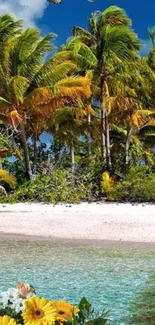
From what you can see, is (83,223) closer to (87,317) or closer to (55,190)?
(55,190)

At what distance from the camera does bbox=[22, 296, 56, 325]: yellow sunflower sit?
1673mm

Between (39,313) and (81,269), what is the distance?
7.89m

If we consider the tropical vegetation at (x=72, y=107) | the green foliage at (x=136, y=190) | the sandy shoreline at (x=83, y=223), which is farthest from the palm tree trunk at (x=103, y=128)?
the sandy shoreline at (x=83, y=223)

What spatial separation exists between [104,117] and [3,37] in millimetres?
5198

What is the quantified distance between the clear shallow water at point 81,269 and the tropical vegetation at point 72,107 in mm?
8618

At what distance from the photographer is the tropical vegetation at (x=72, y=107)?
70.4 feet

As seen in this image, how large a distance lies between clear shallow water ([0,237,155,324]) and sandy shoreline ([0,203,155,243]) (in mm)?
992

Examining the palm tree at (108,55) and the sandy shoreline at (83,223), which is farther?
the palm tree at (108,55)

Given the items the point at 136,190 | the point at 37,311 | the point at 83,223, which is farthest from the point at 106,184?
the point at 37,311

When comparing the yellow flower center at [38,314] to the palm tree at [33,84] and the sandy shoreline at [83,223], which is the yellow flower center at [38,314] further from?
the palm tree at [33,84]

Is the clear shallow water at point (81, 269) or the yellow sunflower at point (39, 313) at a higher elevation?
the clear shallow water at point (81, 269)

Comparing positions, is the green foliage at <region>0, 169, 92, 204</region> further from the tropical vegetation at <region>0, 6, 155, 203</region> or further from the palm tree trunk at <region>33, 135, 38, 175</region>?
the palm tree trunk at <region>33, 135, 38, 175</region>

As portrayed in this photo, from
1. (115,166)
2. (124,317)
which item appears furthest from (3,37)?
(124,317)

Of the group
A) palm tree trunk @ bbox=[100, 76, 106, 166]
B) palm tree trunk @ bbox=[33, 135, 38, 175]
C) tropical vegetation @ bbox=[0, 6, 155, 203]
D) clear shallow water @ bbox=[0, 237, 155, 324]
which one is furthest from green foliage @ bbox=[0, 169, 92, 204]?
clear shallow water @ bbox=[0, 237, 155, 324]
